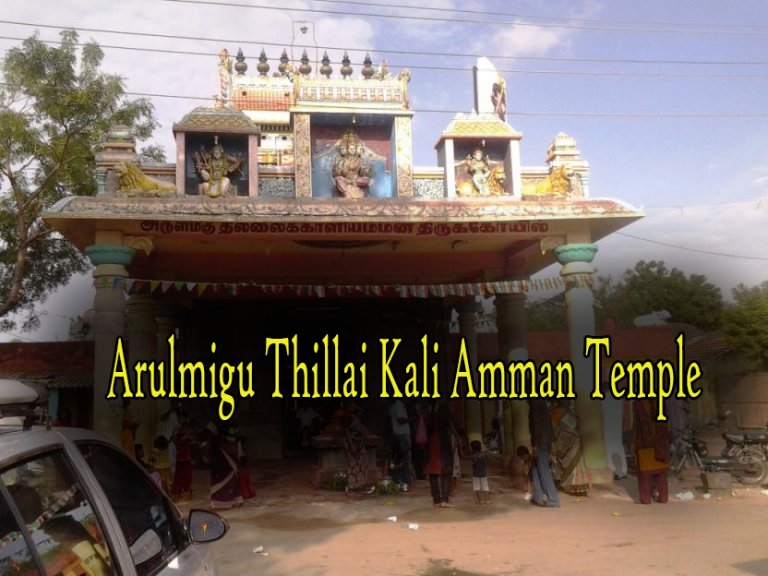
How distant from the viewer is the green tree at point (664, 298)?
1458 inches

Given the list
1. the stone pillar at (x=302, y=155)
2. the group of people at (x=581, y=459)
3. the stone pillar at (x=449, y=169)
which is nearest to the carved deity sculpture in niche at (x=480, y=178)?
the stone pillar at (x=449, y=169)

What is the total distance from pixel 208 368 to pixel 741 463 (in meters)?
12.3

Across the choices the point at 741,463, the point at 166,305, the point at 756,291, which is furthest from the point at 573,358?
the point at 756,291

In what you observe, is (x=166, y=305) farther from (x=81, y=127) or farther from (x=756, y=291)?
(x=756, y=291)

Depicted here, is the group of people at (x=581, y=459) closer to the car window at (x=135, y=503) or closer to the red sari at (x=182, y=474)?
the red sari at (x=182, y=474)

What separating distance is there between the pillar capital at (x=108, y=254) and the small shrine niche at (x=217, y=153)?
4.48 feet

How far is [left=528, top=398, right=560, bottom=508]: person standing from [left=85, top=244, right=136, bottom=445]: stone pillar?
6.07 m

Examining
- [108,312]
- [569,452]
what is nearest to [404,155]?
[108,312]

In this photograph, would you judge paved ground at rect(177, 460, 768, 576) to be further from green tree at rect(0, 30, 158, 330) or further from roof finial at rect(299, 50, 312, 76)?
roof finial at rect(299, 50, 312, 76)

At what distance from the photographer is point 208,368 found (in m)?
16.7

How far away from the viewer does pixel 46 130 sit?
15008 mm

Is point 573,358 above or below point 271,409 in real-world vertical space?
above

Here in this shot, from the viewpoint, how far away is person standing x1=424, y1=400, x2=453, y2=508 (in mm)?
9008

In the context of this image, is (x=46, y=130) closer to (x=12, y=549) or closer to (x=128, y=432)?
(x=128, y=432)
